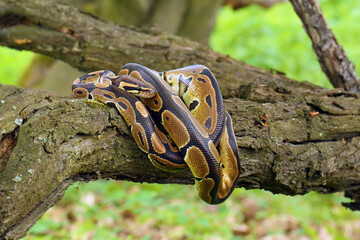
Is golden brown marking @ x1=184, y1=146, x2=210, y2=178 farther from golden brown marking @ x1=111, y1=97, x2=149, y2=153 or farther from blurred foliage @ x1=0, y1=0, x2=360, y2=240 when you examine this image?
blurred foliage @ x1=0, y1=0, x2=360, y2=240

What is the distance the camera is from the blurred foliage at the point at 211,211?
21.0ft

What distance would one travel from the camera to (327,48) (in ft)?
17.0

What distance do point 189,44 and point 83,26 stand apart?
1.59 m

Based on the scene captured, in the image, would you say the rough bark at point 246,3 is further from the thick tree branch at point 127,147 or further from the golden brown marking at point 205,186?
the golden brown marking at point 205,186

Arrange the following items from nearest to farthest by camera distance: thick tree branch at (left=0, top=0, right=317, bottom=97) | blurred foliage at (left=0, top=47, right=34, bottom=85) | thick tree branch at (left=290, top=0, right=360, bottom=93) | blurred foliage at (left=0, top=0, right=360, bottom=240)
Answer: thick tree branch at (left=290, top=0, right=360, bottom=93)
thick tree branch at (left=0, top=0, right=317, bottom=97)
blurred foliage at (left=0, top=0, right=360, bottom=240)
blurred foliage at (left=0, top=47, right=34, bottom=85)

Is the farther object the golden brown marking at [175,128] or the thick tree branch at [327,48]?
the thick tree branch at [327,48]

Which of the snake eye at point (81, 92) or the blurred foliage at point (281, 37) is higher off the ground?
the snake eye at point (81, 92)

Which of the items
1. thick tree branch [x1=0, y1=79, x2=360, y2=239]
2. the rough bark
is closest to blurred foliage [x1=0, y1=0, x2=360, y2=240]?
thick tree branch [x1=0, y1=79, x2=360, y2=239]

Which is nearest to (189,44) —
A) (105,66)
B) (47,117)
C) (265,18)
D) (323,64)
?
(105,66)

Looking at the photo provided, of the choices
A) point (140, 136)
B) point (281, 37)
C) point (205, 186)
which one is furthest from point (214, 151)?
point (281, 37)

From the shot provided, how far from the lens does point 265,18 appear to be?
1357 centimetres

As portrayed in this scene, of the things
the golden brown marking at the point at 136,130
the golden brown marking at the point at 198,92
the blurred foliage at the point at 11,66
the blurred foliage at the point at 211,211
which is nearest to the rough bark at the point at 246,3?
the blurred foliage at the point at 211,211

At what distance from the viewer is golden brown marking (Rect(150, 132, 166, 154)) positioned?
305 centimetres

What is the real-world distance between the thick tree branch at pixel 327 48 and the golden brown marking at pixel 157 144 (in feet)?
10.2
